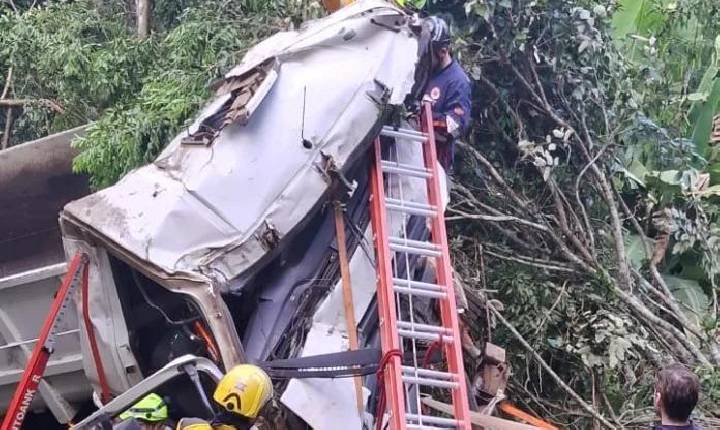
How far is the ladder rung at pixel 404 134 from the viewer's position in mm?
4832

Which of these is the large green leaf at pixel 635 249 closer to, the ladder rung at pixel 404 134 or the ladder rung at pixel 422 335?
the ladder rung at pixel 404 134

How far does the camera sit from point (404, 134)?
489 cm

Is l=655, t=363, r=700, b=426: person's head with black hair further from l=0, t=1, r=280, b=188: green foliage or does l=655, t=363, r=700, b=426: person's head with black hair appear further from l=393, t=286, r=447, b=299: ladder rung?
l=0, t=1, r=280, b=188: green foliage

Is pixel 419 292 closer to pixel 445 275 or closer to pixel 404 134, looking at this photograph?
pixel 445 275

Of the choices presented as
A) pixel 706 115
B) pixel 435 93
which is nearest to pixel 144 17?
pixel 435 93

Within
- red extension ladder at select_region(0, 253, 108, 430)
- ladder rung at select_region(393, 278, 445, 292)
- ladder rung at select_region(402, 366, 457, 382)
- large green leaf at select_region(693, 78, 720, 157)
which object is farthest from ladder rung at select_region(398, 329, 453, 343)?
large green leaf at select_region(693, 78, 720, 157)

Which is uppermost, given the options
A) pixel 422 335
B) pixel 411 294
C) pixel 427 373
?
pixel 411 294

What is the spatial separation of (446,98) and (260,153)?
142 cm

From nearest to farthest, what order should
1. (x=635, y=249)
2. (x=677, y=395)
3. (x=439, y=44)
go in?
(x=677, y=395) < (x=439, y=44) < (x=635, y=249)

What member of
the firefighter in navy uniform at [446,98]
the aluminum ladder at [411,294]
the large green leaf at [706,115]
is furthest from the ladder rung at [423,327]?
the large green leaf at [706,115]

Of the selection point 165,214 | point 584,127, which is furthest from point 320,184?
point 584,127

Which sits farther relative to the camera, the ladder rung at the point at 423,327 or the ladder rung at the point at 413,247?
the ladder rung at the point at 413,247

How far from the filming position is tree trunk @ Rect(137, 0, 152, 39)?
7.50 m

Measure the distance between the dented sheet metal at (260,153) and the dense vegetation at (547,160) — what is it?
1315 millimetres
